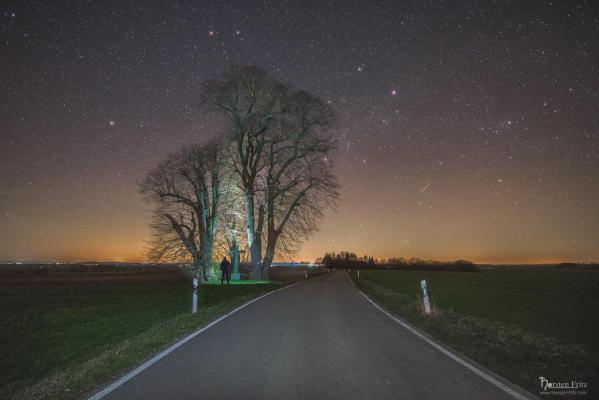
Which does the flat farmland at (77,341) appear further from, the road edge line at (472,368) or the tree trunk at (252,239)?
the tree trunk at (252,239)

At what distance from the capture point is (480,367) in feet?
17.8

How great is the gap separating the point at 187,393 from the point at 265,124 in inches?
967

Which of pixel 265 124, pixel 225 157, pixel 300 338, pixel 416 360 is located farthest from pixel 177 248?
pixel 416 360

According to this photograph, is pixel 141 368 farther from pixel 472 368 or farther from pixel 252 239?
pixel 252 239

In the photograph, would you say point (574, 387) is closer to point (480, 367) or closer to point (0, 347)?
point (480, 367)

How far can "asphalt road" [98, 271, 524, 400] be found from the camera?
13.8ft

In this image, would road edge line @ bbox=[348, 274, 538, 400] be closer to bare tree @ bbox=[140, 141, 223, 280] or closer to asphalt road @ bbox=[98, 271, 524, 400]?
asphalt road @ bbox=[98, 271, 524, 400]

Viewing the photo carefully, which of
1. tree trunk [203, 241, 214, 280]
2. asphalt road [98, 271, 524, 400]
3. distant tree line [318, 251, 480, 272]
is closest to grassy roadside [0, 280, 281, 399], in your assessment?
asphalt road [98, 271, 524, 400]

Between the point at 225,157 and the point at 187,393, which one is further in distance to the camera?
the point at 225,157

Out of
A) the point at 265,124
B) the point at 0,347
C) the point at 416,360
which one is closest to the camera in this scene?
the point at 416,360

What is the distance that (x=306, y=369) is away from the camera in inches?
201

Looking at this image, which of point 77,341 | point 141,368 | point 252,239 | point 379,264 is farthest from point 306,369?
point 379,264

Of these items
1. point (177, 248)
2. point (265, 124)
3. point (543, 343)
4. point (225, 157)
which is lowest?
point (543, 343)

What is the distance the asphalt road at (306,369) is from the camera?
421 cm
